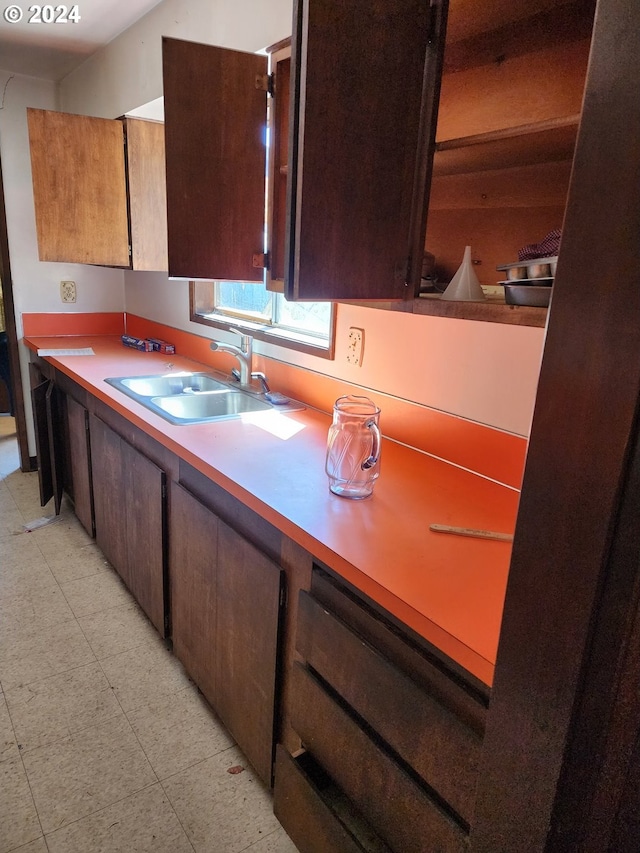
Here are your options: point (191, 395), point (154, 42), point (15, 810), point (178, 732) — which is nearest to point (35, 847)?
point (15, 810)

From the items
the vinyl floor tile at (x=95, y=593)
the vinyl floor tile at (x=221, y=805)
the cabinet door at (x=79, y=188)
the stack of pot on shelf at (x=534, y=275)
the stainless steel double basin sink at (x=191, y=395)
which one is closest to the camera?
the stack of pot on shelf at (x=534, y=275)

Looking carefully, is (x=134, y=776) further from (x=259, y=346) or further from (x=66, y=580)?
(x=259, y=346)

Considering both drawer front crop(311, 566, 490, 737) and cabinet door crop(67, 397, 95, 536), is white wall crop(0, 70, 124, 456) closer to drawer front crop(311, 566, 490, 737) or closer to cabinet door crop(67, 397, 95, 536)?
cabinet door crop(67, 397, 95, 536)

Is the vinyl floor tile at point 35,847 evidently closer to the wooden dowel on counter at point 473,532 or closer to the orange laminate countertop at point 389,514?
the orange laminate countertop at point 389,514

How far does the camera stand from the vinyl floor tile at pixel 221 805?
1.38 metres

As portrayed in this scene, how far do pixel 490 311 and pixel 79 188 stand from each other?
2294 millimetres

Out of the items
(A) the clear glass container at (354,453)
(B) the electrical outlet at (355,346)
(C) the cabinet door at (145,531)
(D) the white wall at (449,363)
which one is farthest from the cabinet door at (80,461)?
(A) the clear glass container at (354,453)

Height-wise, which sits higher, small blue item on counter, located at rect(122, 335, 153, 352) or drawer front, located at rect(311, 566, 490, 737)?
small blue item on counter, located at rect(122, 335, 153, 352)

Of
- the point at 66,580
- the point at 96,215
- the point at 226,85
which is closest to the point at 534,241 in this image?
the point at 226,85

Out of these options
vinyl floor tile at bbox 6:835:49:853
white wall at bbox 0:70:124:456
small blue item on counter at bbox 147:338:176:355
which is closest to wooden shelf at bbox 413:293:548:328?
vinyl floor tile at bbox 6:835:49:853

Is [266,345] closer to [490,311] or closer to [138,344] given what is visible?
[138,344]

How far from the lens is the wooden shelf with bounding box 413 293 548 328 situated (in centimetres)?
88

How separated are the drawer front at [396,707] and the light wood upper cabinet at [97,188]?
2.13 meters

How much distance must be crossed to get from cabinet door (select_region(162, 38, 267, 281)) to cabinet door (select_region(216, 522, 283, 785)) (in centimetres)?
92
